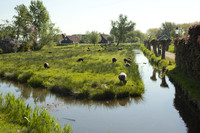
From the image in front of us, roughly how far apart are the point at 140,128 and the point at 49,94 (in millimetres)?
6574

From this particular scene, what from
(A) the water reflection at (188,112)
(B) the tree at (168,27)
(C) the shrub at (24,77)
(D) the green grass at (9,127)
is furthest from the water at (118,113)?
(B) the tree at (168,27)

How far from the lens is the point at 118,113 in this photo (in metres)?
8.16

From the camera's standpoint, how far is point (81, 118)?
7.59 meters

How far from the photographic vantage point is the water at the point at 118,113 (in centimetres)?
675

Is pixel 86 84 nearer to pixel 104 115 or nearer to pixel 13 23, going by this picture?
pixel 104 115

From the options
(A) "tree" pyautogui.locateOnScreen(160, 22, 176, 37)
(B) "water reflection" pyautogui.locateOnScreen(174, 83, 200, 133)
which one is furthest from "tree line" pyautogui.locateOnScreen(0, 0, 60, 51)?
(A) "tree" pyautogui.locateOnScreen(160, 22, 176, 37)

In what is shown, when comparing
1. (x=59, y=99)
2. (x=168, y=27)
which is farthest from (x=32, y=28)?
(x=168, y=27)

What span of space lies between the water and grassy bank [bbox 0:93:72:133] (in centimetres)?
126

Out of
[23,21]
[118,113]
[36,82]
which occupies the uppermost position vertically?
[23,21]

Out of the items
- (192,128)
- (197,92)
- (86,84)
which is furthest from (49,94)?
(197,92)

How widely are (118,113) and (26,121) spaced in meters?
4.25

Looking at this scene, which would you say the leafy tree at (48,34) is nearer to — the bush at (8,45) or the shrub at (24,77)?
the bush at (8,45)

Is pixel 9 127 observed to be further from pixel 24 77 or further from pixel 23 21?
pixel 23 21

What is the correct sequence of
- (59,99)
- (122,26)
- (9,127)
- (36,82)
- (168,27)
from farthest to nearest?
(168,27) < (122,26) < (36,82) < (59,99) < (9,127)
